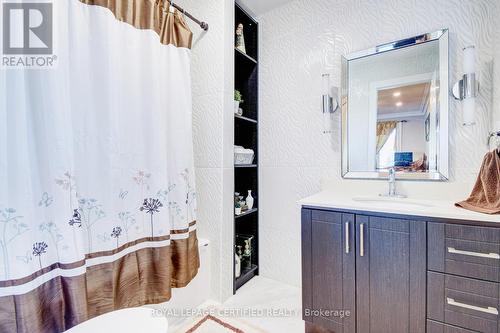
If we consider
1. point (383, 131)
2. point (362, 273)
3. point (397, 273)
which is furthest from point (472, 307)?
point (383, 131)

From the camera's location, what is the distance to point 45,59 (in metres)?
0.96

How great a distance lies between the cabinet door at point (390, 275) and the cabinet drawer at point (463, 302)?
0.14 ft

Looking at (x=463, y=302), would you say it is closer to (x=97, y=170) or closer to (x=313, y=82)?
(x=313, y=82)

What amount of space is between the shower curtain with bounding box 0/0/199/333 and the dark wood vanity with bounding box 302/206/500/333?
2.71ft

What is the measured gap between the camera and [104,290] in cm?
114

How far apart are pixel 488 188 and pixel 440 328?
2.34 ft

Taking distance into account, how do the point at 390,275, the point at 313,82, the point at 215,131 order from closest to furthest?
the point at 390,275
the point at 215,131
the point at 313,82

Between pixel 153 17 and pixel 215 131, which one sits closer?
pixel 153 17

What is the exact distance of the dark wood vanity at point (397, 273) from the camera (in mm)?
1041

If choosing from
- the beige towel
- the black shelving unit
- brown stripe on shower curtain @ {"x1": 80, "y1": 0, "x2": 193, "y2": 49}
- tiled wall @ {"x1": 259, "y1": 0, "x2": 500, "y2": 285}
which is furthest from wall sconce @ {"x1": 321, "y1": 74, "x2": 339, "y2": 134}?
brown stripe on shower curtain @ {"x1": 80, "y1": 0, "x2": 193, "y2": 49}

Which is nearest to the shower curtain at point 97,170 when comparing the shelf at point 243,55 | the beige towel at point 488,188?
the shelf at point 243,55

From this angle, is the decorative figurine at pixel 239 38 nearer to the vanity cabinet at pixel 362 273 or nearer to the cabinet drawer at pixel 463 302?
the vanity cabinet at pixel 362 273

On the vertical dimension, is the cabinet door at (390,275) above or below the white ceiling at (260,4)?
below

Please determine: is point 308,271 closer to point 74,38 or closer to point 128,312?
point 128,312
